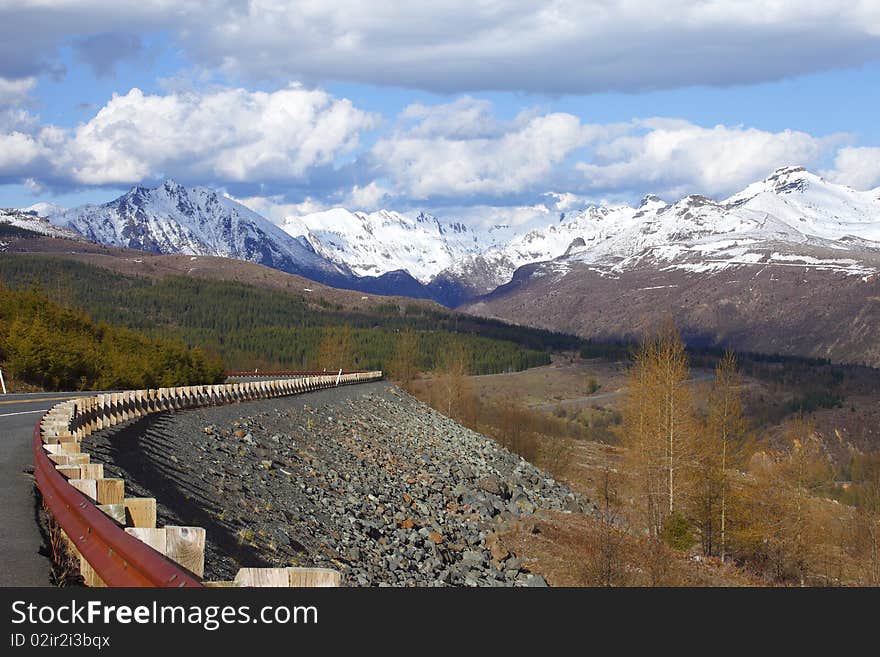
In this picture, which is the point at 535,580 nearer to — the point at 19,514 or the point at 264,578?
the point at 19,514

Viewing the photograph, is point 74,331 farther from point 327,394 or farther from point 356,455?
point 356,455

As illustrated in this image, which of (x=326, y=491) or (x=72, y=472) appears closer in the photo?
(x=72, y=472)

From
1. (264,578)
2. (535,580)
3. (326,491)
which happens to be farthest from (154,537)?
(326,491)

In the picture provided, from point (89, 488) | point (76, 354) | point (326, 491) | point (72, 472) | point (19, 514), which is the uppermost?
point (89, 488)

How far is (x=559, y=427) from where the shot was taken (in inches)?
5192

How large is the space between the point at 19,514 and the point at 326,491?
2458 cm

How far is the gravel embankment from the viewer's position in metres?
25.4

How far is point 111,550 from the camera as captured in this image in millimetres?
7656

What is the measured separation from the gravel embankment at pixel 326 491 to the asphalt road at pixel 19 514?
2059 mm

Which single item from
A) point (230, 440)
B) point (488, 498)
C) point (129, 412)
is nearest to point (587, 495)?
point (488, 498)

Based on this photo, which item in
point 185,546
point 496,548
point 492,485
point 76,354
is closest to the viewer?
point 185,546

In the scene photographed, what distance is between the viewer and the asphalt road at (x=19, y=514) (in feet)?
35.0

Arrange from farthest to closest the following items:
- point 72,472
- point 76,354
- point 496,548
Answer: point 76,354 < point 496,548 < point 72,472

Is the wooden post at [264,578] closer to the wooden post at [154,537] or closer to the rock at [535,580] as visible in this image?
the wooden post at [154,537]
